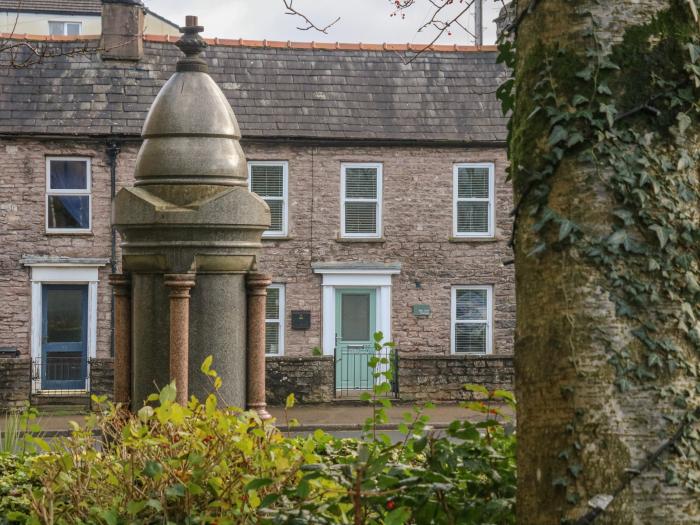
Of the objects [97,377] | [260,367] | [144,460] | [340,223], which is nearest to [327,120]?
[340,223]

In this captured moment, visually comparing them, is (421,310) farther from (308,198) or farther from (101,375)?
(101,375)

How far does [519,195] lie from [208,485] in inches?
69.4

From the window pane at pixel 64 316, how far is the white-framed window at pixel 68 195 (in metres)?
1.37

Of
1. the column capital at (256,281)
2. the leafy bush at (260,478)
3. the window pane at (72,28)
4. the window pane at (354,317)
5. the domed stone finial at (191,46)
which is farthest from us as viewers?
the window pane at (72,28)

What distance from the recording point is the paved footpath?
1866 cm

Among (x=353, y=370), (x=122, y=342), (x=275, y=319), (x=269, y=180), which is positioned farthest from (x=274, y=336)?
(x=122, y=342)

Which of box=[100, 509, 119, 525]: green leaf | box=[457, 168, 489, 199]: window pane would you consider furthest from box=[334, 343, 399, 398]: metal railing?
box=[100, 509, 119, 525]: green leaf

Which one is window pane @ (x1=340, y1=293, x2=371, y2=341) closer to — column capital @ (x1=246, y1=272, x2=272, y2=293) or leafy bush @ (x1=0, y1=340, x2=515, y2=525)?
column capital @ (x1=246, y1=272, x2=272, y2=293)

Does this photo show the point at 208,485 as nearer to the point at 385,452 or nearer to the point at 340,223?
the point at 385,452

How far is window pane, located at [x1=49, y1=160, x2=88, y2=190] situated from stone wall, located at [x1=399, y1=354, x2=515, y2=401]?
7.96 metres

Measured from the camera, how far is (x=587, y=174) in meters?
3.42

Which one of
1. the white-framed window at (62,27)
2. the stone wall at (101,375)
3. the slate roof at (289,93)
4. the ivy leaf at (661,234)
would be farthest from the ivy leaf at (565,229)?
the white-framed window at (62,27)

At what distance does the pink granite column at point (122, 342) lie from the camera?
9391 millimetres

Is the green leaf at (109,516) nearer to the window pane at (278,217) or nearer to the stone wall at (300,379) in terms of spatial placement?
the stone wall at (300,379)
